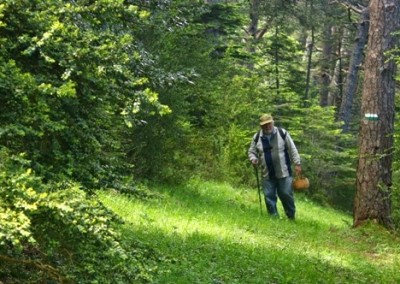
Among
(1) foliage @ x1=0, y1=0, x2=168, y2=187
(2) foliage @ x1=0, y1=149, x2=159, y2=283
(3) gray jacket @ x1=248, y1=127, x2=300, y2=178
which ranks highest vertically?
(1) foliage @ x1=0, y1=0, x2=168, y2=187

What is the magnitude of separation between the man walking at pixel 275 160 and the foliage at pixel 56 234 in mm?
7105

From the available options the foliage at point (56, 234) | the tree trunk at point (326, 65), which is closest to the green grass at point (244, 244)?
the foliage at point (56, 234)

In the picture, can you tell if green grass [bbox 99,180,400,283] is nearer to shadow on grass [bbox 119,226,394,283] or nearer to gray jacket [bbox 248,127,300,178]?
shadow on grass [bbox 119,226,394,283]

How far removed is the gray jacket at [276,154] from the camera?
11.1m

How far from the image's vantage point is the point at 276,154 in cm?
1113

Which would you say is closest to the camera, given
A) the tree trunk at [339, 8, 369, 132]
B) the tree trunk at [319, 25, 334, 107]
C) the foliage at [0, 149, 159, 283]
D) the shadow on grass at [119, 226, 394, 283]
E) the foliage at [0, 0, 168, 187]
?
the foliage at [0, 149, 159, 283]

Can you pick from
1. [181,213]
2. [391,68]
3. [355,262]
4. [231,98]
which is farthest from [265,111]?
[355,262]

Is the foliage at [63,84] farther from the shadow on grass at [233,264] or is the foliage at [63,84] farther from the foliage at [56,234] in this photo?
the shadow on grass at [233,264]

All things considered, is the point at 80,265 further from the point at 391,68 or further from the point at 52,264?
the point at 391,68

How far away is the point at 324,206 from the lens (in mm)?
18875

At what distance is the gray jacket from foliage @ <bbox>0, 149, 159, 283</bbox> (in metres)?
7.11

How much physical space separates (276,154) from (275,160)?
0.38 ft

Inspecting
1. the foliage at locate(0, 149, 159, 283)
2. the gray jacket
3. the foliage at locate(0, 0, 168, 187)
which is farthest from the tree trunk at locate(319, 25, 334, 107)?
the foliage at locate(0, 149, 159, 283)

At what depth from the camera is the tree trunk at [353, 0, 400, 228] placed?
33.2 feet
